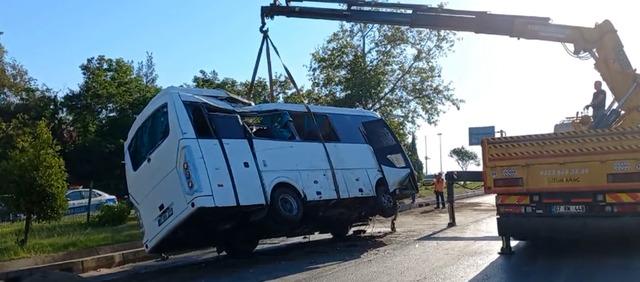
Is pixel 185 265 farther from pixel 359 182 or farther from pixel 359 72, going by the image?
pixel 359 72

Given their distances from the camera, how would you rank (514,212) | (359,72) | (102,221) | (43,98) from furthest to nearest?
(43,98), (359,72), (102,221), (514,212)

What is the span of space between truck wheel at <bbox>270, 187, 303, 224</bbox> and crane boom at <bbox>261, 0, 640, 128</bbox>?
5.02 m

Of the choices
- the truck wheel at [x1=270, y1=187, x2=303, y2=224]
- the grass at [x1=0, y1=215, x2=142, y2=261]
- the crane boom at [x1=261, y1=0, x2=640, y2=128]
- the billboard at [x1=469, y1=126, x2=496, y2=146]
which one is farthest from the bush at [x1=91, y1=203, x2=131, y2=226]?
the billboard at [x1=469, y1=126, x2=496, y2=146]

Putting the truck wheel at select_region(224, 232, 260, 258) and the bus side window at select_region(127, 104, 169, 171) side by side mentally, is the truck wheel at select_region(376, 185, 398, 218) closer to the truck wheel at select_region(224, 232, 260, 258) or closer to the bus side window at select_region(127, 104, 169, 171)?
the truck wheel at select_region(224, 232, 260, 258)

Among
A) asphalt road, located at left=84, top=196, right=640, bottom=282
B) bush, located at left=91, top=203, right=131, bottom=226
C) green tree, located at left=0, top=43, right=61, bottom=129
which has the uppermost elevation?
green tree, located at left=0, top=43, right=61, bottom=129

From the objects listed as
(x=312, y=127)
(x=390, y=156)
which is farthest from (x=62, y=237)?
(x=390, y=156)

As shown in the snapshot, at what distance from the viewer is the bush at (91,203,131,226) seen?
1805 centimetres

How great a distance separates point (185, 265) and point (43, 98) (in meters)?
37.6

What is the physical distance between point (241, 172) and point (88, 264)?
389cm

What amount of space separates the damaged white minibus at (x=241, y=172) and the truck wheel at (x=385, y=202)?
0.02 metres

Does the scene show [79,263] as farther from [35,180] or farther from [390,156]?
[390,156]

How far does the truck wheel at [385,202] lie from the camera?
45.6 ft

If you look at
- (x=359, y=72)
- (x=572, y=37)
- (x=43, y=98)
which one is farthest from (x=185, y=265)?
(x=43, y=98)

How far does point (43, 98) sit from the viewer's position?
1788 inches
